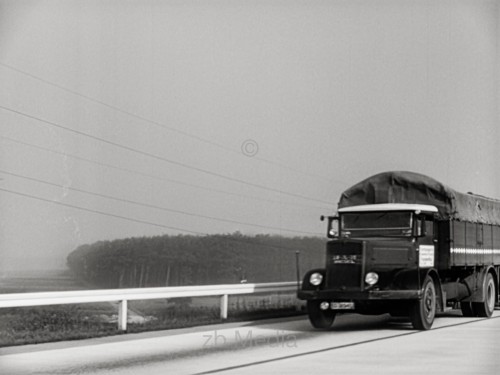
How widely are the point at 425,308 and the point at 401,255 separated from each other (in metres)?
1.25

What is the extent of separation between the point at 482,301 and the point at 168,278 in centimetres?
Answer: 8648

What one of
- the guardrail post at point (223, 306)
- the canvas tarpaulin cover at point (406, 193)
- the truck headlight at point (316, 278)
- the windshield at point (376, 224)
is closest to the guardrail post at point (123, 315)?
the guardrail post at point (223, 306)

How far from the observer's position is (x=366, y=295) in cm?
1767

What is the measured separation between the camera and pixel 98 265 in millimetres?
117625

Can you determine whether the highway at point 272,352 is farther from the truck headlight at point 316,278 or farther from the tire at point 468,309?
the tire at point 468,309

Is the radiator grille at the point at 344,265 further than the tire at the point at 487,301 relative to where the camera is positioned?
No

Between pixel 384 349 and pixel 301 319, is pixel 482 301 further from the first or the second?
pixel 384 349

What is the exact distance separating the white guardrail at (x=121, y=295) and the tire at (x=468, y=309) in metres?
4.70

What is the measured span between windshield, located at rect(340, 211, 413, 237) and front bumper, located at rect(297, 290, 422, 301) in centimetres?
156

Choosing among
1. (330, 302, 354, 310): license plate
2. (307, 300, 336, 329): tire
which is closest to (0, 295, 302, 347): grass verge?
(307, 300, 336, 329): tire

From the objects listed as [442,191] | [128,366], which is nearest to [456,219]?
[442,191]

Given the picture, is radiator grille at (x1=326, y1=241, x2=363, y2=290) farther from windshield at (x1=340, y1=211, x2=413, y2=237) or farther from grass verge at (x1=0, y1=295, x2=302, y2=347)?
grass verge at (x1=0, y1=295, x2=302, y2=347)

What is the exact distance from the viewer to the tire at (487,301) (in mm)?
21672

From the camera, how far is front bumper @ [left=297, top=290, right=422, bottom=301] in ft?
57.6
